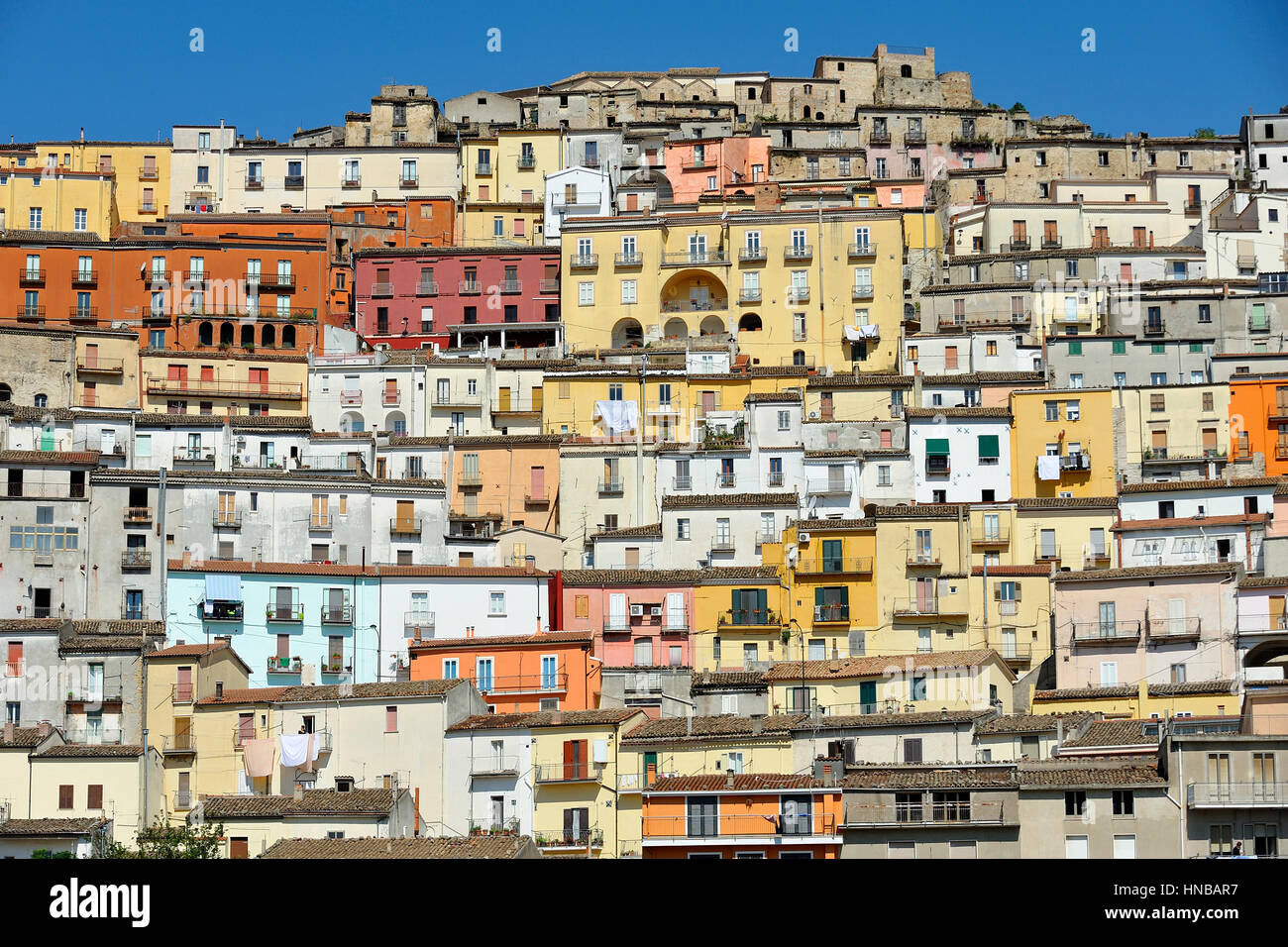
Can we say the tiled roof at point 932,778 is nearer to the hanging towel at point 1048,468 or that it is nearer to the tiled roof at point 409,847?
the tiled roof at point 409,847

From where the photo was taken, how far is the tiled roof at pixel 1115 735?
3802 cm

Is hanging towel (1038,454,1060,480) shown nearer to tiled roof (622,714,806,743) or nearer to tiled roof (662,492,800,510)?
tiled roof (662,492,800,510)

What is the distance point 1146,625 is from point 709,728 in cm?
1197

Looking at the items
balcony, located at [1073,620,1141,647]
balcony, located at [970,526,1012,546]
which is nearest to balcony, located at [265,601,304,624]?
balcony, located at [970,526,1012,546]

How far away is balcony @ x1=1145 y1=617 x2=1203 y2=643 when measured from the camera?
1772 inches

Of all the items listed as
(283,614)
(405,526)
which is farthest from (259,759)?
(405,526)

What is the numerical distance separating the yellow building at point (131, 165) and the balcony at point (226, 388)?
713 inches

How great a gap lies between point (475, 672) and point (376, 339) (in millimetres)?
25644

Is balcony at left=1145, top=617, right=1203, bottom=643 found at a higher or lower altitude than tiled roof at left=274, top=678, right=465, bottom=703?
higher

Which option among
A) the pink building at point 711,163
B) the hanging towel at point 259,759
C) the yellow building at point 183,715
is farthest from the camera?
the pink building at point 711,163

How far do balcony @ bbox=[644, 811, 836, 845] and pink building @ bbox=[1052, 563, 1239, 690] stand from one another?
1095 cm

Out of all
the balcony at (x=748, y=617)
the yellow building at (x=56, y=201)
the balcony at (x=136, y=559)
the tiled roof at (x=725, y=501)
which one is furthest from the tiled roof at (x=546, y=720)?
the yellow building at (x=56, y=201)

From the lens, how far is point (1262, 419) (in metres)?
57.6

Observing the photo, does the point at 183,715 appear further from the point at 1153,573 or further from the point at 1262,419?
the point at 1262,419
